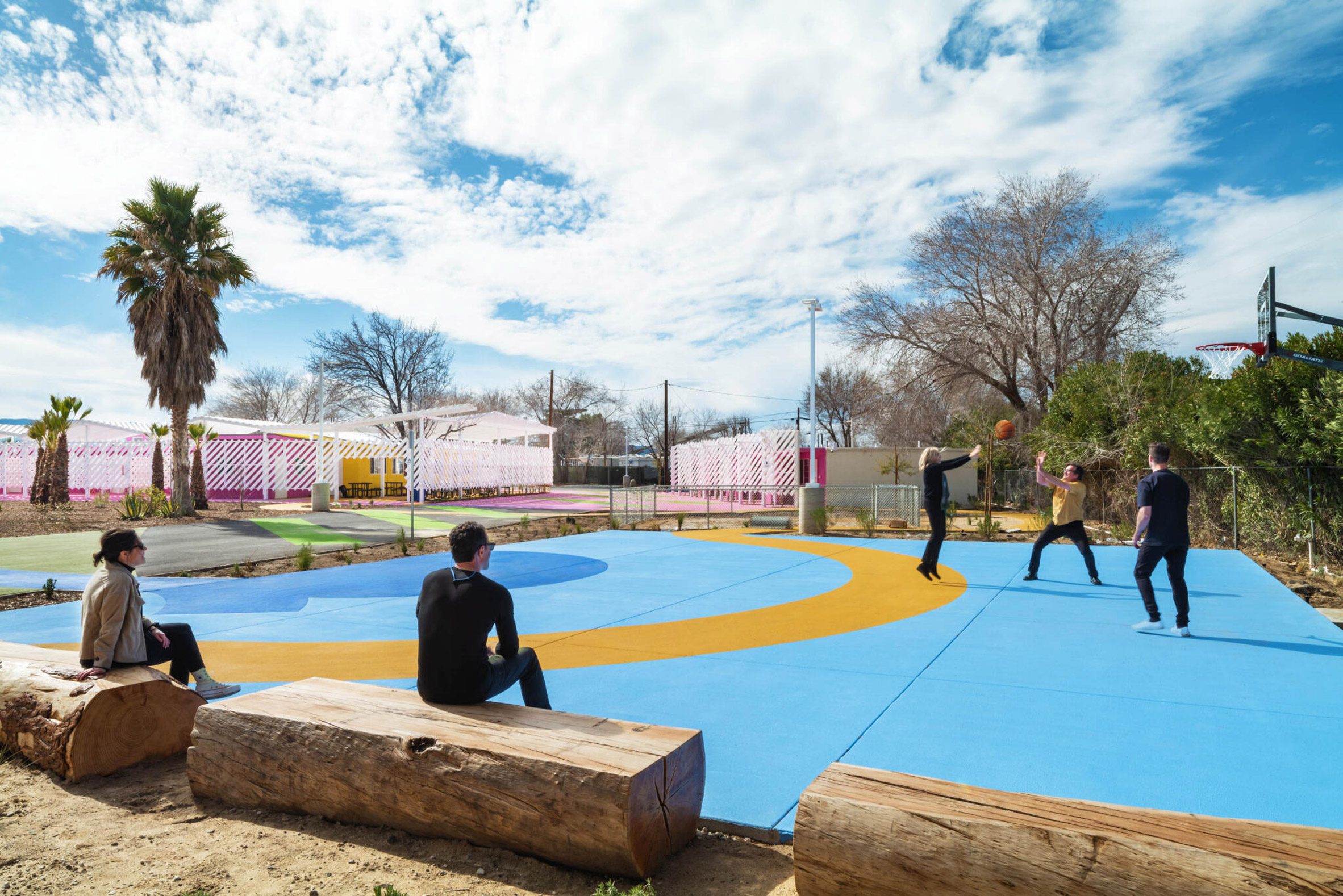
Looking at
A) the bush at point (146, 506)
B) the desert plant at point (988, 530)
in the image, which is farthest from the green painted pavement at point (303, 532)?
the desert plant at point (988, 530)

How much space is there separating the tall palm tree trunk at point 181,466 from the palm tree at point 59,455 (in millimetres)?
5997

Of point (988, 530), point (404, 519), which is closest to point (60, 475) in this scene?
point (404, 519)

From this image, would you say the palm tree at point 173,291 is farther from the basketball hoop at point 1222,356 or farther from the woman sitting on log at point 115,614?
the basketball hoop at point 1222,356

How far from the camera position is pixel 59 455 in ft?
88.8

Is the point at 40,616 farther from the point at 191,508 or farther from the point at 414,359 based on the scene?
the point at 414,359

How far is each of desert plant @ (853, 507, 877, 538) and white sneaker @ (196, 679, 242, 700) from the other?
584 inches

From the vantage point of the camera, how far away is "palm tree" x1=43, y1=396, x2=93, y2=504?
26.9 m

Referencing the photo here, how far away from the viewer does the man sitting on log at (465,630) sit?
13.0ft

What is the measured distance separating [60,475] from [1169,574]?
3170 centimetres

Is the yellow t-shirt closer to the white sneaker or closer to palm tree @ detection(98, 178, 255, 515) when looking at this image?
the white sneaker

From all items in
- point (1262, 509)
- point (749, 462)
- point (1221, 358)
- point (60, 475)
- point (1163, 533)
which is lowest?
point (1262, 509)

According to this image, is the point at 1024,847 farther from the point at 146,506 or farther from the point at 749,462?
the point at 749,462

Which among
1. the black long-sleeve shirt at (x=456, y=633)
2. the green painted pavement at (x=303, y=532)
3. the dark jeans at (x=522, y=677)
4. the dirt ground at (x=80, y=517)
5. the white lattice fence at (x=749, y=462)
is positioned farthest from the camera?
the white lattice fence at (x=749, y=462)

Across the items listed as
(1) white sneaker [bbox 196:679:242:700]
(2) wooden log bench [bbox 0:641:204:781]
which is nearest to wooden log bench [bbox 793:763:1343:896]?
(2) wooden log bench [bbox 0:641:204:781]
